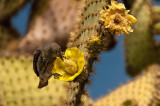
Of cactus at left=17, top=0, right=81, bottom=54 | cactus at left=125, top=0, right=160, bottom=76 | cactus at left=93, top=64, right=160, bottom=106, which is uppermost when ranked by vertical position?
cactus at left=17, top=0, right=81, bottom=54

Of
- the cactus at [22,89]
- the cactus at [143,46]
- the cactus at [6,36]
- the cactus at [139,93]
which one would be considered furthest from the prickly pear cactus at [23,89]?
the cactus at [6,36]

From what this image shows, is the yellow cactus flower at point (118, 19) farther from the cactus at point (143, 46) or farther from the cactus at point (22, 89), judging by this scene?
the cactus at point (143, 46)

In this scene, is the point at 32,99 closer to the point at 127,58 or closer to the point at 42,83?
the point at 42,83

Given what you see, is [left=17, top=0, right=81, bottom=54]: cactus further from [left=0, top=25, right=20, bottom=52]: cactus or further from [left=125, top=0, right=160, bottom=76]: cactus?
[left=125, top=0, right=160, bottom=76]: cactus

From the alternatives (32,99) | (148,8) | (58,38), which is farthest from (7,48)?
(148,8)

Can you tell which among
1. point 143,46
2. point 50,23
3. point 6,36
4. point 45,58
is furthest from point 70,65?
point 6,36

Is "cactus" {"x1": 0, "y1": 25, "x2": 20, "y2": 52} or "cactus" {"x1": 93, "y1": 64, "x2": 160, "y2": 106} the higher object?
"cactus" {"x1": 0, "y1": 25, "x2": 20, "y2": 52}

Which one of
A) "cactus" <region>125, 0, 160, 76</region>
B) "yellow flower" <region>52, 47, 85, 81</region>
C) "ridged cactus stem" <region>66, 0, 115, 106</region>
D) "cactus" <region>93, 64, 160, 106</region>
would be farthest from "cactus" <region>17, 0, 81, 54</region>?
"yellow flower" <region>52, 47, 85, 81</region>
